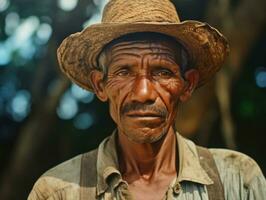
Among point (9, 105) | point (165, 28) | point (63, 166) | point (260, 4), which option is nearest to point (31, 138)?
point (9, 105)

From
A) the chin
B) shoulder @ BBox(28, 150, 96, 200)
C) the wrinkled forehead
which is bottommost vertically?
shoulder @ BBox(28, 150, 96, 200)

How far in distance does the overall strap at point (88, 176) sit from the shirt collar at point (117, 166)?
0.08 ft

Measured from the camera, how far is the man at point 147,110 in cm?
269

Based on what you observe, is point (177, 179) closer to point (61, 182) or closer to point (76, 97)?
point (61, 182)

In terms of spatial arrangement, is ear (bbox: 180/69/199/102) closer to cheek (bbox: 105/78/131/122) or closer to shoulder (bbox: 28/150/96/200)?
cheek (bbox: 105/78/131/122)

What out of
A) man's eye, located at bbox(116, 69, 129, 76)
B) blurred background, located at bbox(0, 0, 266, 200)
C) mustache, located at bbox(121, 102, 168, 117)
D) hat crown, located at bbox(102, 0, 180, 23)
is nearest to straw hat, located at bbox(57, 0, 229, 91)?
hat crown, located at bbox(102, 0, 180, 23)

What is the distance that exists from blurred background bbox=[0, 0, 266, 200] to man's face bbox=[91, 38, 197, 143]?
7.45 feet

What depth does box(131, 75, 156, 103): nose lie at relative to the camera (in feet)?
8.65

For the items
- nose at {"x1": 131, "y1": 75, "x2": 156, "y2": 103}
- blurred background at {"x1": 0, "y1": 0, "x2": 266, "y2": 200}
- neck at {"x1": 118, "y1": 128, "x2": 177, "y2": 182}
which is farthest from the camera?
blurred background at {"x1": 0, "y1": 0, "x2": 266, "y2": 200}

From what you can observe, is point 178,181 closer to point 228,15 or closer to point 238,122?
point 228,15

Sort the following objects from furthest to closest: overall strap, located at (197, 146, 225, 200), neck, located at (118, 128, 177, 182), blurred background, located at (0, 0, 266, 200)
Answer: blurred background, located at (0, 0, 266, 200) < neck, located at (118, 128, 177, 182) < overall strap, located at (197, 146, 225, 200)

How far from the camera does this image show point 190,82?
2.91 meters

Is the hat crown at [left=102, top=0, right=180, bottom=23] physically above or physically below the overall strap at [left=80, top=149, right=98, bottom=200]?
above

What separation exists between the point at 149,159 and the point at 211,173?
0.84ft
